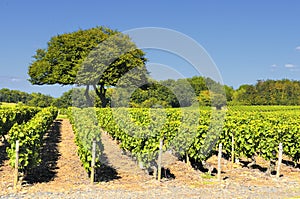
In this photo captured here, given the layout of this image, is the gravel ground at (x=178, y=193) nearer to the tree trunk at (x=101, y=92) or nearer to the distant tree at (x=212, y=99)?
the tree trunk at (x=101, y=92)

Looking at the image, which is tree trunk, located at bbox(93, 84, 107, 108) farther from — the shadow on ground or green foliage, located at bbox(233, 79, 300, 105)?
green foliage, located at bbox(233, 79, 300, 105)

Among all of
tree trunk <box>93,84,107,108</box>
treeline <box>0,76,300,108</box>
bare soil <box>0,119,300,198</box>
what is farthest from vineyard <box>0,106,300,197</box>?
tree trunk <box>93,84,107,108</box>

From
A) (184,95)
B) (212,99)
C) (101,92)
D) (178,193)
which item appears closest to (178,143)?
(178,193)

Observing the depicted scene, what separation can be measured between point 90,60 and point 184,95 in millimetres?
14225

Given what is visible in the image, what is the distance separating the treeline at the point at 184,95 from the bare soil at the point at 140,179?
29.2 meters

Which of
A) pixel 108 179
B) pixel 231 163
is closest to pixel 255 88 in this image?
pixel 231 163

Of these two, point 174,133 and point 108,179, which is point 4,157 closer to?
point 108,179

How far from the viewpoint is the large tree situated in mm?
43156

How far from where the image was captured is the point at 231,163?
13.7m

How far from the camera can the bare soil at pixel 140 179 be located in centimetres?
949

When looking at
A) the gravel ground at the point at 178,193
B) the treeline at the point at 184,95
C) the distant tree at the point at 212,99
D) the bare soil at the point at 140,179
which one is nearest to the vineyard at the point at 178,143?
the bare soil at the point at 140,179

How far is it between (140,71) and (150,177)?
35205 millimetres

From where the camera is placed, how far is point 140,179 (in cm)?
1063

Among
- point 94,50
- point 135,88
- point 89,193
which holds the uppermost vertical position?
point 94,50
